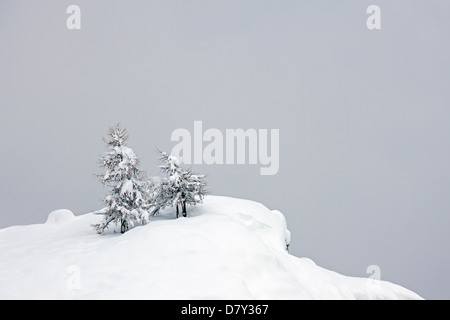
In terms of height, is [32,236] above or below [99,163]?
below

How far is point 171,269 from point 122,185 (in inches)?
376

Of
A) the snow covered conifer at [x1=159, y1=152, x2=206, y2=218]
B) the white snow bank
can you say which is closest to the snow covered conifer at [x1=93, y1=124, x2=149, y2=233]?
the snow covered conifer at [x1=159, y1=152, x2=206, y2=218]

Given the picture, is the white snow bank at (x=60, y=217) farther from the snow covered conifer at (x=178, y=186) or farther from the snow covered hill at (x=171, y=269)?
the snow covered conifer at (x=178, y=186)

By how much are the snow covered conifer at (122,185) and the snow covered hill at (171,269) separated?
1564 mm

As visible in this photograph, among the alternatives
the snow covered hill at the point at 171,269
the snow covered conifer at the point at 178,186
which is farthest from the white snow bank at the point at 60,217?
the snow covered conifer at the point at 178,186

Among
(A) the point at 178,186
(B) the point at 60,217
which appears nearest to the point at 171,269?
(A) the point at 178,186

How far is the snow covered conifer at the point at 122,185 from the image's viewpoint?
20.5 m

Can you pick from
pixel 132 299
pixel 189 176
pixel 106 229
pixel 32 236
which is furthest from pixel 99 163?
pixel 132 299

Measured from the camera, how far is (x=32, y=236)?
2283 centimetres

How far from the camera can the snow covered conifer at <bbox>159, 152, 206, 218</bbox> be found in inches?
871
